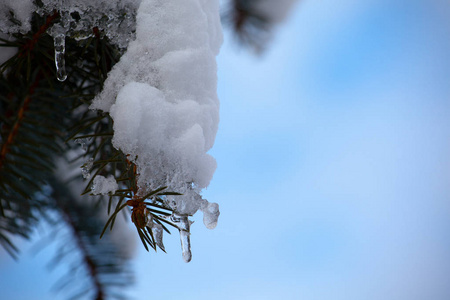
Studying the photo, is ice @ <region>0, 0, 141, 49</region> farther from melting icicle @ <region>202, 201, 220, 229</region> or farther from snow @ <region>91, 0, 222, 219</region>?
melting icicle @ <region>202, 201, 220, 229</region>

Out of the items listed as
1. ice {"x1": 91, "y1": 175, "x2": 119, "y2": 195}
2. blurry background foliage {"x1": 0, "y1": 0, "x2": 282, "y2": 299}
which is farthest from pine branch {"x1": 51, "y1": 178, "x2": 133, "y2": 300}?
ice {"x1": 91, "y1": 175, "x2": 119, "y2": 195}

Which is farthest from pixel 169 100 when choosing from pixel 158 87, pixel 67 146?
pixel 67 146

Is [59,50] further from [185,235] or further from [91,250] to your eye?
[91,250]

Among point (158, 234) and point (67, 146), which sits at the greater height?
point (67, 146)

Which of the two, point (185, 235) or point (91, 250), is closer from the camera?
point (185, 235)

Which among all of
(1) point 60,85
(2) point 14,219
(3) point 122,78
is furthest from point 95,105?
(2) point 14,219
